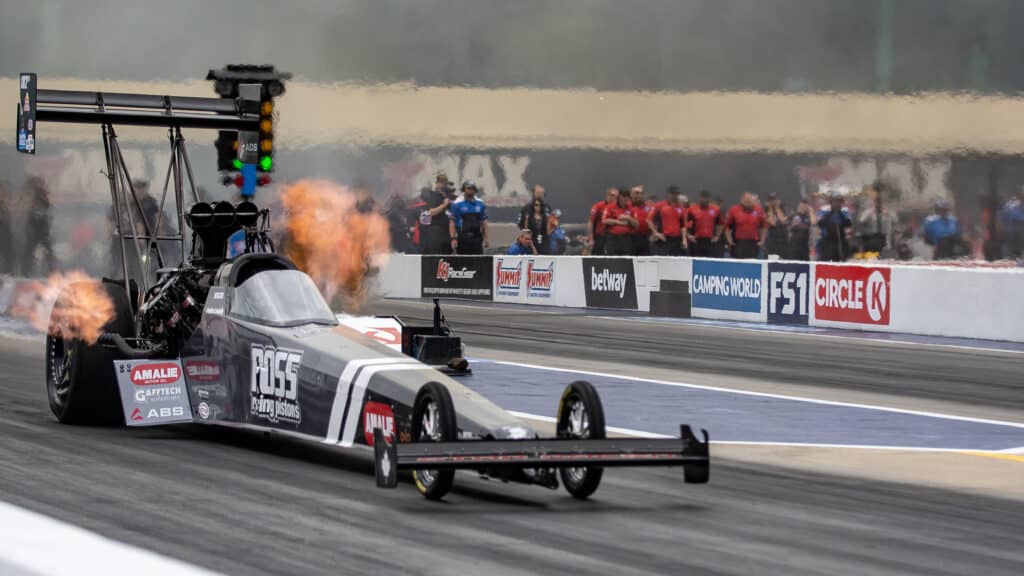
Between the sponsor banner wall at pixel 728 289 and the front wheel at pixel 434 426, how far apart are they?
61.2ft

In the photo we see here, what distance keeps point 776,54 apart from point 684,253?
736 cm

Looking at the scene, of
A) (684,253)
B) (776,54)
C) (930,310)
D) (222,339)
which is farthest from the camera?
(776,54)

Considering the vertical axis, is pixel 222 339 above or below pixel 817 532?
above

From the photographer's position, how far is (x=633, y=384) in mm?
18172

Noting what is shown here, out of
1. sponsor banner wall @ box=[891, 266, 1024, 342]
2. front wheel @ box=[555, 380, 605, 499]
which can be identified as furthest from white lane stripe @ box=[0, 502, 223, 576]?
sponsor banner wall @ box=[891, 266, 1024, 342]

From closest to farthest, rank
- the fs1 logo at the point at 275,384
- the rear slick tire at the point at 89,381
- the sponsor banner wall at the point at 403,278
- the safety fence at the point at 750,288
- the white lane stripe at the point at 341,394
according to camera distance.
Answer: the white lane stripe at the point at 341,394 < the fs1 logo at the point at 275,384 < the rear slick tire at the point at 89,381 < the safety fence at the point at 750,288 < the sponsor banner wall at the point at 403,278

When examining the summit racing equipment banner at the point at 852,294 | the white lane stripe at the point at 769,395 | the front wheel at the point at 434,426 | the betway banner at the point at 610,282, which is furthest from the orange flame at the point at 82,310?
the betway banner at the point at 610,282

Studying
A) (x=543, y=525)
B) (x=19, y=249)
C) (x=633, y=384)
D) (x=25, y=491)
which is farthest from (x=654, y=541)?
(x=19, y=249)

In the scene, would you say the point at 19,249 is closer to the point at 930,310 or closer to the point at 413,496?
the point at 930,310

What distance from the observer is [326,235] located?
16484 mm

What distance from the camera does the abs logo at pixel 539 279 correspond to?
32.9 meters

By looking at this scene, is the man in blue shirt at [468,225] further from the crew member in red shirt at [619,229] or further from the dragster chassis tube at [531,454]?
the dragster chassis tube at [531,454]

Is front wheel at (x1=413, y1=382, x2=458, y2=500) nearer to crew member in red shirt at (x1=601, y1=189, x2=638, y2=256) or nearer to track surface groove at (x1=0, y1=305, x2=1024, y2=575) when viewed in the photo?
track surface groove at (x1=0, y1=305, x2=1024, y2=575)

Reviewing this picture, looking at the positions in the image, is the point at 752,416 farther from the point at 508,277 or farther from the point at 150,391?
the point at 508,277
